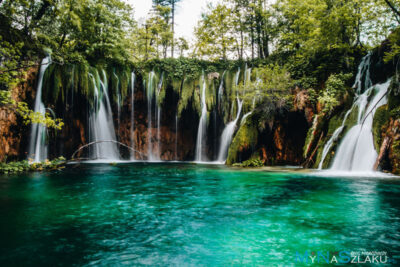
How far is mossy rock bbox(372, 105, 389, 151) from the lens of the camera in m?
10.3

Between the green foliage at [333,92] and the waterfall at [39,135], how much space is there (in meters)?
15.6

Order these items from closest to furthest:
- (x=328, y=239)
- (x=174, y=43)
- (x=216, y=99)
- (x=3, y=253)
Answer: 1. (x=3, y=253)
2. (x=328, y=239)
3. (x=216, y=99)
4. (x=174, y=43)

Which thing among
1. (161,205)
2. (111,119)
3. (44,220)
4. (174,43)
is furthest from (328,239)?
(174,43)

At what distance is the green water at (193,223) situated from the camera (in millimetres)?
3338

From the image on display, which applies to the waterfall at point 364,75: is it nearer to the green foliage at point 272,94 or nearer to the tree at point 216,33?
the green foliage at point 272,94

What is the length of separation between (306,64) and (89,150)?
16595 mm

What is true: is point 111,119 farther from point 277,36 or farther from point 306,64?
point 277,36

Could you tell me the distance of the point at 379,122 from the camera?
10617 mm

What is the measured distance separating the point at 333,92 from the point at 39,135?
1705cm

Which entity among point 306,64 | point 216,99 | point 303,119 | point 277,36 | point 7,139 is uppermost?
point 277,36

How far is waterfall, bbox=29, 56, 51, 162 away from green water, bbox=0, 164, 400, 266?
Result: 8.82m

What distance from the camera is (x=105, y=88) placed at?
19.2 m

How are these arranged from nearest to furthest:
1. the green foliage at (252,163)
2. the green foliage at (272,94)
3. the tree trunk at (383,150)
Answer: the tree trunk at (383,150) → the green foliage at (252,163) → the green foliage at (272,94)

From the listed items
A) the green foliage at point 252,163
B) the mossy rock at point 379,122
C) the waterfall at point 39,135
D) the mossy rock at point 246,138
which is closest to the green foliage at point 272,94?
the mossy rock at point 246,138
